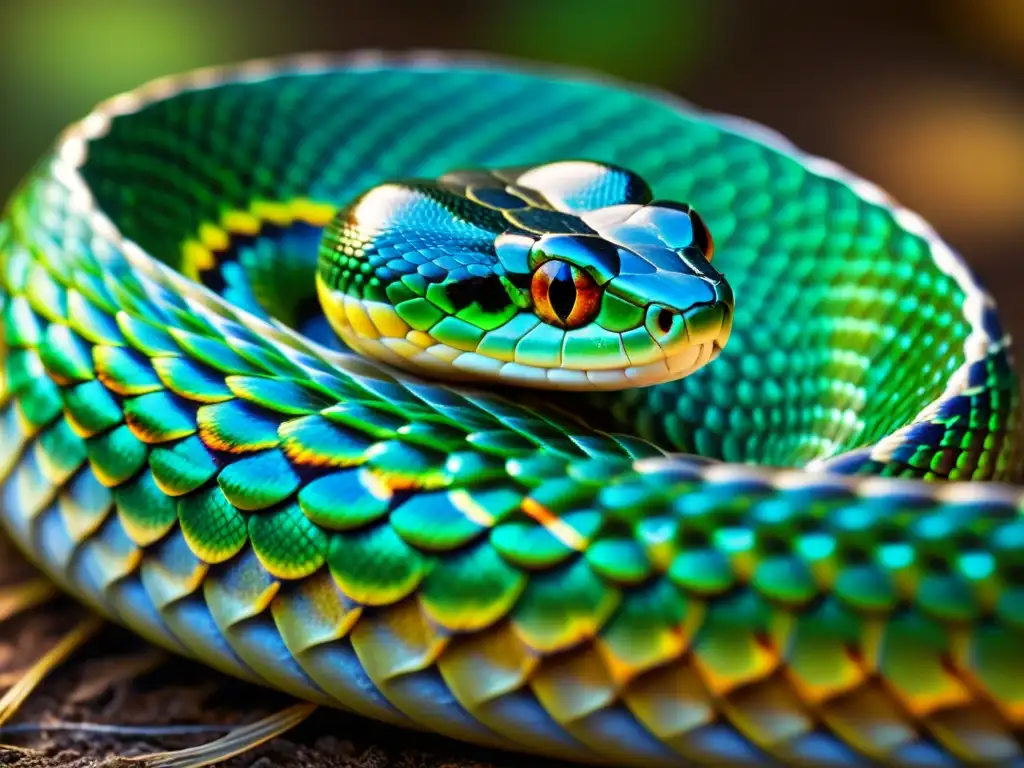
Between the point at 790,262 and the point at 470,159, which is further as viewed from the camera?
the point at 470,159

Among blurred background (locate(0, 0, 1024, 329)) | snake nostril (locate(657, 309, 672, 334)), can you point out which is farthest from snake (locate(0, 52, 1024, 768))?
blurred background (locate(0, 0, 1024, 329))

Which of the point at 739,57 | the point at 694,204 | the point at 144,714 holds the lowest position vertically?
the point at 144,714

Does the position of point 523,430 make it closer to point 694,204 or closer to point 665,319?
point 665,319

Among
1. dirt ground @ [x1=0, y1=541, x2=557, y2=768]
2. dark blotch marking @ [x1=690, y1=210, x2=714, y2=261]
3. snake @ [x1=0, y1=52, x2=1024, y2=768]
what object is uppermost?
dark blotch marking @ [x1=690, y1=210, x2=714, y2=261]

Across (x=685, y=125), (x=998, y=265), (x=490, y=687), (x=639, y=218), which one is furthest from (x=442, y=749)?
(x=998, y=265)

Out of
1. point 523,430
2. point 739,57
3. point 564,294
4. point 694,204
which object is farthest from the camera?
point 739,57

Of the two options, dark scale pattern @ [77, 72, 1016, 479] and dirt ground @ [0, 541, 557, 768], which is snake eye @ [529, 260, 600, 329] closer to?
dark scale pattern @ [77, 72, 1016, 479]

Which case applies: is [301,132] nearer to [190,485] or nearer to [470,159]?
[470,159]

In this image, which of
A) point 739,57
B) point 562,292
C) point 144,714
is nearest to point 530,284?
point 562,292
